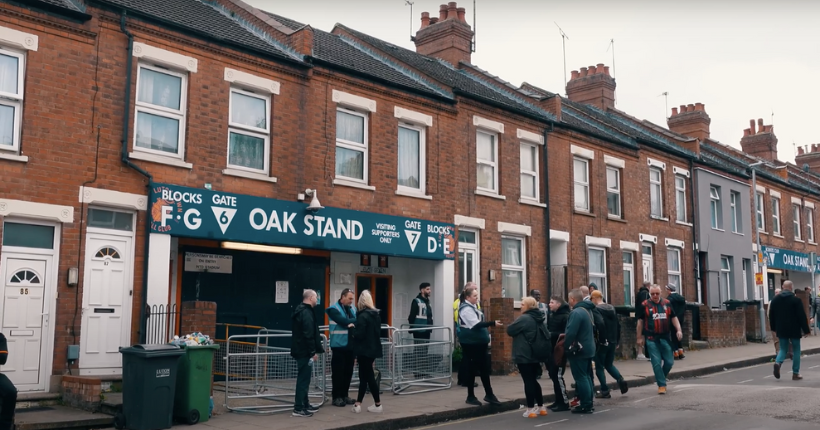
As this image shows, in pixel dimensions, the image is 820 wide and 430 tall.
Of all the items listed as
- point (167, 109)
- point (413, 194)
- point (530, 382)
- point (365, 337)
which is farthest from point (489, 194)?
point (365, 337)

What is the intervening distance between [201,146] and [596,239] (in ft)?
41.6

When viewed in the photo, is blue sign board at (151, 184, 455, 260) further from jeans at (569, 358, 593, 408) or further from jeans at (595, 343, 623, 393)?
jeans at (569, 358, 593, 408)

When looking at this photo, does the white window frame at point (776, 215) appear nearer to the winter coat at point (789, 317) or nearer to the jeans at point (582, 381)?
the winter coat at point (789, 317)

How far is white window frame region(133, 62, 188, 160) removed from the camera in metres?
12.9

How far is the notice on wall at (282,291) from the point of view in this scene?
15.1 metres

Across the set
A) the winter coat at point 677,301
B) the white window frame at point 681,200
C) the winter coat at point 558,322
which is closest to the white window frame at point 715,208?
the white window frame at point 681,200

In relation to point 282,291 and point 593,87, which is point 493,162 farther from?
point 593,87

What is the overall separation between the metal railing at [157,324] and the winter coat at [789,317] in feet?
37.0

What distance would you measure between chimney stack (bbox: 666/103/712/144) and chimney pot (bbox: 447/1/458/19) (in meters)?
14.7

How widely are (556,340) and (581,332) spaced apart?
740mm

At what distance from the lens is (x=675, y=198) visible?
25.9m

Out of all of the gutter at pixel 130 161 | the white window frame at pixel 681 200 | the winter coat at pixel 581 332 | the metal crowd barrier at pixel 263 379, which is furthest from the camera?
the white window frame at pixel 681 200

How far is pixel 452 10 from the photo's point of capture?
25109mm

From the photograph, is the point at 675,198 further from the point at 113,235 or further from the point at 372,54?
the point at 113,235
